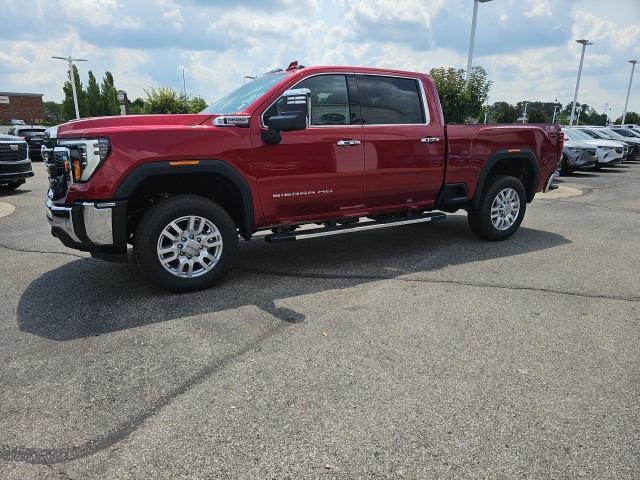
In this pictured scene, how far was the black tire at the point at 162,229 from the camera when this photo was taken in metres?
4.21

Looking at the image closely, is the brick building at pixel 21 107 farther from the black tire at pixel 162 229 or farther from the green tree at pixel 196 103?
the black tire at pixel 162 229

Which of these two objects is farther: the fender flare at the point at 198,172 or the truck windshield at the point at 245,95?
the truck windshield at the point at 245,95

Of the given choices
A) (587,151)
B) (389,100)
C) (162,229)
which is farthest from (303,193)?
(587,151)

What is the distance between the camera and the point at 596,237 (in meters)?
6.97

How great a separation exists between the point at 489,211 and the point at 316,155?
8.93ft

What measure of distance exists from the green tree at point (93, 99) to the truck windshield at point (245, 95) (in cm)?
6850

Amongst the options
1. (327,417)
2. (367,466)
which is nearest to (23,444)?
(327,417)

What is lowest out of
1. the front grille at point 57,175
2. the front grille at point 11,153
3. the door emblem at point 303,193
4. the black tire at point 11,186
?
the black tire at point 11,186

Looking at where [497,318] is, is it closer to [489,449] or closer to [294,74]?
[489,449]

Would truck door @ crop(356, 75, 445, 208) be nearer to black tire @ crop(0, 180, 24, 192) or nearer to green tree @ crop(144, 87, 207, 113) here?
black tire @ crop(0, 180, 24, 192)

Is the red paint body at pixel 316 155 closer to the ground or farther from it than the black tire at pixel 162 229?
farther from it

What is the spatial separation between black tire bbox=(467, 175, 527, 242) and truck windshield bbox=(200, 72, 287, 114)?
303 centimetres

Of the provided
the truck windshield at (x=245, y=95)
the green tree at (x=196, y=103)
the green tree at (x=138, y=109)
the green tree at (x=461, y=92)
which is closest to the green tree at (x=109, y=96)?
the green tree at (x=138, y=109)

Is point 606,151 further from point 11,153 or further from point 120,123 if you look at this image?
point 11,153
